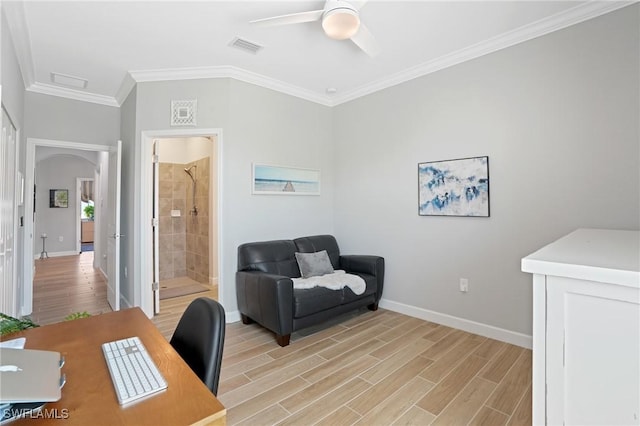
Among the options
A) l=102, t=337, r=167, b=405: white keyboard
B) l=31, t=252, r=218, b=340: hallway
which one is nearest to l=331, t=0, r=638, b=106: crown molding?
l=102, t=337, r=167, b=405: white keyboard

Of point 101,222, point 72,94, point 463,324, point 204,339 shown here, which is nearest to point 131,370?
point 204,339

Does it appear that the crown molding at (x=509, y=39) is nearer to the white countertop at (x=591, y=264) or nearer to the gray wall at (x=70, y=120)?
the white countertop at (x=591, y=264)

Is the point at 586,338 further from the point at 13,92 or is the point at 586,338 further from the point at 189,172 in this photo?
the point at 189,172

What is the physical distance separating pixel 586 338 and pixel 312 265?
9.01ft

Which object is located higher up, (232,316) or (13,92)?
(13,92)

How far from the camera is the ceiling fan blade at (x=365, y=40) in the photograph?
91.4 inches

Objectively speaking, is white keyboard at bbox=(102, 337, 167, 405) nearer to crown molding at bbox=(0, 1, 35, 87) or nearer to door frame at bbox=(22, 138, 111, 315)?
crown molding at bbox=(0, 1, 35, 87)

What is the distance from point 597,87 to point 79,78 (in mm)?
5082

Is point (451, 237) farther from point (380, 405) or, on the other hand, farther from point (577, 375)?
point (577, 375)

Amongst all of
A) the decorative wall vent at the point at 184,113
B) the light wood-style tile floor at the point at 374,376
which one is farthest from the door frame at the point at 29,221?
the decorative wall vent at the point at 184,113

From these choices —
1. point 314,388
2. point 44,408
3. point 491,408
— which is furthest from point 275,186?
point 44,408

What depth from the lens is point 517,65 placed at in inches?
109

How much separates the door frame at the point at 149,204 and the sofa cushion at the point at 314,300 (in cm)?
105

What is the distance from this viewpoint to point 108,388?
2.78ft
